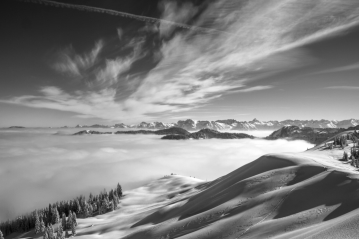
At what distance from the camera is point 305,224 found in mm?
26328

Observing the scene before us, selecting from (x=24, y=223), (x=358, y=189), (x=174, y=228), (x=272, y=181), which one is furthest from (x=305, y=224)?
(x=24, y=223)

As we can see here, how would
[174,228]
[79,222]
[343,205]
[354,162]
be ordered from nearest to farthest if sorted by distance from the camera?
[343,205] → [174,228] → [354,162] → [79,222]

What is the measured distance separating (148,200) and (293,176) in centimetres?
12938

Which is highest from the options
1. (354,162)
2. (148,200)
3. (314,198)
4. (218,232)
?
(314,198)

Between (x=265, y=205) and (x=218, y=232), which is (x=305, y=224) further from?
(x=218, y=232)

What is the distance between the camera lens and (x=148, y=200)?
150m

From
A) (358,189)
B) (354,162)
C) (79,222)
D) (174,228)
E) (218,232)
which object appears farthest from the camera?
(79,222)

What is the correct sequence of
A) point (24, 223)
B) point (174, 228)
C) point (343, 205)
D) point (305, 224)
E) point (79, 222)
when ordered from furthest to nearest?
point (24, 223), point (79, 222), point (174, 228), point (343, 205), point (305, 224)

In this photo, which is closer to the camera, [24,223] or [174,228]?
[174,228]

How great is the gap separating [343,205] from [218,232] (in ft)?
71.0

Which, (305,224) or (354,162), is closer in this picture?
(305,224)

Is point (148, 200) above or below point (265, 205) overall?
below

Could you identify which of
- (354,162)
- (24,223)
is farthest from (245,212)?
(24,223)

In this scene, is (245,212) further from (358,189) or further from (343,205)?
(358,189)
